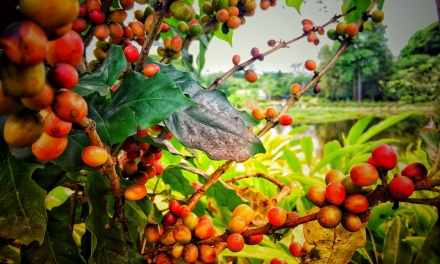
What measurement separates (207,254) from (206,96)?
0.70 ft

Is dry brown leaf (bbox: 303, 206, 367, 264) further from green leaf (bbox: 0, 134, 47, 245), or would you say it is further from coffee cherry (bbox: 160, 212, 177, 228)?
green leaf (bbox: 0, 134, 47, 245)

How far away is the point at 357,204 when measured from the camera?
0.27m

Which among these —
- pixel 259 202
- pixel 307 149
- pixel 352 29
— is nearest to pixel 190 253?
pixel 259 202

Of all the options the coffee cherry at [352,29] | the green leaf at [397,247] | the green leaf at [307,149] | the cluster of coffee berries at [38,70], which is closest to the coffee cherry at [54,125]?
the cluster of coffee berries at [38,70]

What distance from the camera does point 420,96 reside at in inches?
82.0

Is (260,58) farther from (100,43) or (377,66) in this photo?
(377,66)

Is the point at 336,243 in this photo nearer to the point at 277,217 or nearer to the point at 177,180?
the point at 277,217

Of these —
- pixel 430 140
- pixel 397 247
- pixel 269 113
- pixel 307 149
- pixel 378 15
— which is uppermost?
pixel 378 15

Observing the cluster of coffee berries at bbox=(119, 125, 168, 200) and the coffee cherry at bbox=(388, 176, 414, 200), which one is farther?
the cluster of coffee berries at bbox=(119, 125, 168, 200)

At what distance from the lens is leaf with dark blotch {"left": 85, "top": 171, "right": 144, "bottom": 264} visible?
1.18 ft

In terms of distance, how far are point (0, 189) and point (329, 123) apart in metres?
2.41

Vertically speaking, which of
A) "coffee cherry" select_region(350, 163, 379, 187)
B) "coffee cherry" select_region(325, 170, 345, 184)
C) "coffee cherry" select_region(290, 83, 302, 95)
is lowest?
"coffee cherry" select_region(325, 170, 345, 184)

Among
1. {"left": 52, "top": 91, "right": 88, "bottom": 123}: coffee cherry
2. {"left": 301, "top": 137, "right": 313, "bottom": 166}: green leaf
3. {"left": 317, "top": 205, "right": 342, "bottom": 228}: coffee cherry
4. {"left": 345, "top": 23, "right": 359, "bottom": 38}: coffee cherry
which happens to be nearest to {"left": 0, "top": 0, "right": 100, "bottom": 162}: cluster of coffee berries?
{"left": 52, "top": 91, "right": 88, "bottom": 123}: coffee cherry

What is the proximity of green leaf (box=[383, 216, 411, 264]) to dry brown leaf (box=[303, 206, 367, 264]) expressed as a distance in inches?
14.6
